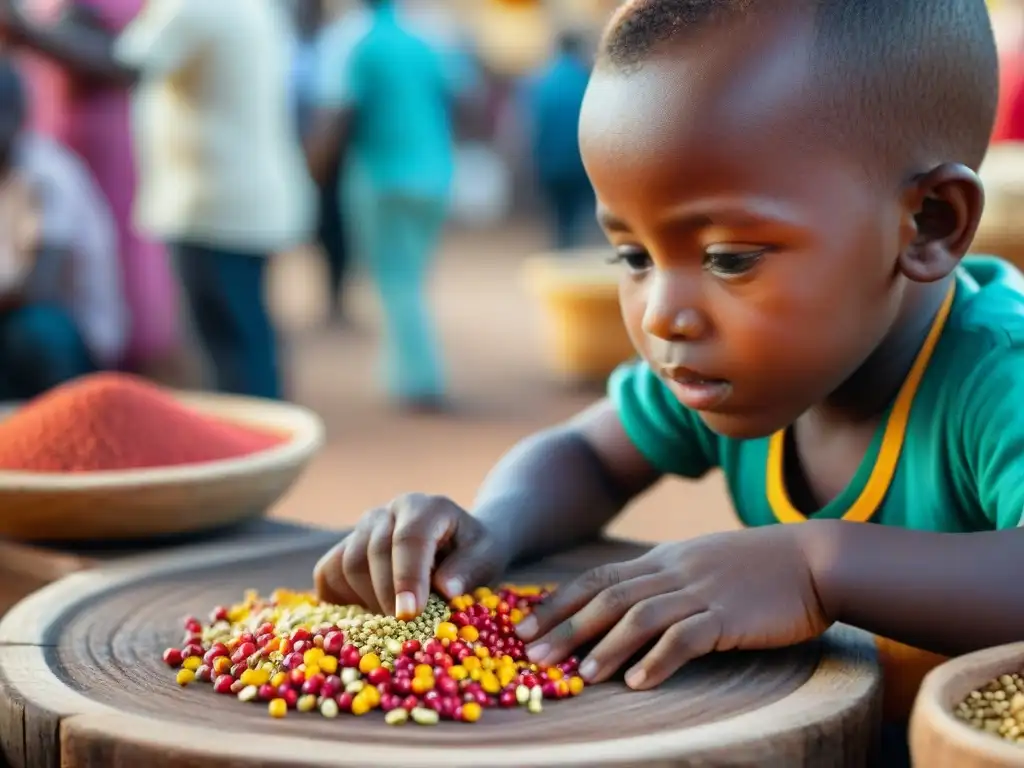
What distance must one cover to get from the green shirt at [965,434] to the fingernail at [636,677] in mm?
317

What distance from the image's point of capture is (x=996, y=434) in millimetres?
1141

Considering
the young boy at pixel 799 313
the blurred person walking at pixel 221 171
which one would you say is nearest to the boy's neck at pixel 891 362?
the young boy at pixel 799 313

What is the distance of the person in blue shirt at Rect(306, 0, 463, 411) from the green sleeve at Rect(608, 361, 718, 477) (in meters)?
3.49

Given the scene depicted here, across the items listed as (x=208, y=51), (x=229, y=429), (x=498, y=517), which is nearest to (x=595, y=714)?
(x=498, y=517)

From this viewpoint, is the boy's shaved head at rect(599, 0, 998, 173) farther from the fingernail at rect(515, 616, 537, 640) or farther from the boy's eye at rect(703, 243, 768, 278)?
the fingernail at rect(515, 616, 537, 640)

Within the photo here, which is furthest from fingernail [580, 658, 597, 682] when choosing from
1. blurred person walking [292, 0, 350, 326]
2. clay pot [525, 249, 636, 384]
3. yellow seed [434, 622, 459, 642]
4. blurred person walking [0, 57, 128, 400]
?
blurred person walking [292, 0, 350, 326]

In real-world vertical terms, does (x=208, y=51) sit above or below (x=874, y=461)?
above

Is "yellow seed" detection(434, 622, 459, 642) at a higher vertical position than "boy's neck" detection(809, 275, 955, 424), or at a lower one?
lower

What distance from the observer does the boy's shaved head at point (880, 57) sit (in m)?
1.13

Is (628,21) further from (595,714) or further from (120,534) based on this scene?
(120,534)

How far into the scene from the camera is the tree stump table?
3.04 ft

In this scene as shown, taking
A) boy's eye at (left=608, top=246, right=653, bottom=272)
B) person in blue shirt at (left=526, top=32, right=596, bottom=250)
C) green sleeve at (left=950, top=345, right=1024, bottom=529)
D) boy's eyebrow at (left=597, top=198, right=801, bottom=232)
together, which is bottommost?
person in blue shirt at (left=526, top=32, right=596, bottom=250)

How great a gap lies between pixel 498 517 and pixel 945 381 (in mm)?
451

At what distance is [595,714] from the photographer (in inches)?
40.3
